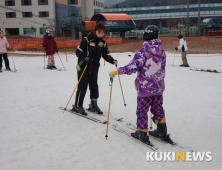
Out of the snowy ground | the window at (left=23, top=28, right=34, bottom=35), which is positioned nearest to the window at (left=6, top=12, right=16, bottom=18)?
the window at (left=23, top=28, right=34, bottom=35)

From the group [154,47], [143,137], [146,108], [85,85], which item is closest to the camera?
[154,47]

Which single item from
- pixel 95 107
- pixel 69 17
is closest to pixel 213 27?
pixel 69 17

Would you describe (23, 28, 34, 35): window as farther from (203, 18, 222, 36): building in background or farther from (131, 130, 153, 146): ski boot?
(131, 130, 153, 146): ski boot

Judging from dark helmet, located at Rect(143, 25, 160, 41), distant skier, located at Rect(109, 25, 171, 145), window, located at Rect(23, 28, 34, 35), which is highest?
window, located at Rect(23, 28, 34, 35)

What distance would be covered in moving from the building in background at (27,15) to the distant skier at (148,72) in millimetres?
41600

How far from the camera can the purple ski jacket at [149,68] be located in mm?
3768

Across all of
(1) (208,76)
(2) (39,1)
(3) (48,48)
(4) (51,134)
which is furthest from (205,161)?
(2) (39,1)

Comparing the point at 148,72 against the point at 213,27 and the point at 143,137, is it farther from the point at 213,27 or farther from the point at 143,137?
the point at 213,27

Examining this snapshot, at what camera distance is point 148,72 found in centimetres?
383

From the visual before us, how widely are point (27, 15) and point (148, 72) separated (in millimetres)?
44144

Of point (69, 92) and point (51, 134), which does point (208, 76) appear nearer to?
point (69, 92)

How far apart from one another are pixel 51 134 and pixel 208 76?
7.88 metres

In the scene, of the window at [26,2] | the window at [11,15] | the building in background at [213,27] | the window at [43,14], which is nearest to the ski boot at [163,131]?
the building in background at [213,27]

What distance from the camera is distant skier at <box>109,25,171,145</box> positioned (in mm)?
3777
